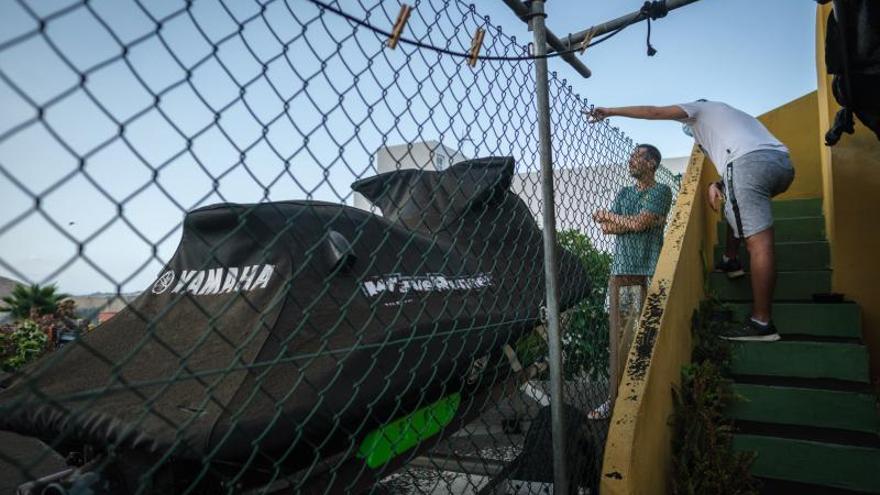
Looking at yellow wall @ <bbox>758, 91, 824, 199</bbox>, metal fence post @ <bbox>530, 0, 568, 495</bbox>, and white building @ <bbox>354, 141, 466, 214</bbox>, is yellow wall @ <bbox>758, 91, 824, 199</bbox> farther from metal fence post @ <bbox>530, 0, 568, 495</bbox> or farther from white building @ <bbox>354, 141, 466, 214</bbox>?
metal fence post @ <bbox>530, 0, 568, 495</bbox>

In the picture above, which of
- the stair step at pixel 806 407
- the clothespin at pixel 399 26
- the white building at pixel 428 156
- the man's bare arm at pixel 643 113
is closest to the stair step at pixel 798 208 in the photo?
the man's bare arm at pixel 643 113

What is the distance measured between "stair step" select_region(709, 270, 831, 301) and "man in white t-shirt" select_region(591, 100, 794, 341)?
44 centimetres

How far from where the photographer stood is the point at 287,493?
1.43m

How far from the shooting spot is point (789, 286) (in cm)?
407

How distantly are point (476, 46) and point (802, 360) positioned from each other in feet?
10.5

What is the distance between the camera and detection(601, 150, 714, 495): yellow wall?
7.15ft

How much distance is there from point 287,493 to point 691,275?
345cm

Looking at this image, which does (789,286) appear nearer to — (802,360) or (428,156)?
(802,360)

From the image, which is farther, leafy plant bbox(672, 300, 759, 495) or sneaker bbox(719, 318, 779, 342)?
sneaker bbox(719, 318, 779, 342)

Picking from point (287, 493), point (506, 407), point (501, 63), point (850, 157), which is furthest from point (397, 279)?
point (850, 157)

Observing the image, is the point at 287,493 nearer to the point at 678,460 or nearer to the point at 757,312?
the point at 678,460

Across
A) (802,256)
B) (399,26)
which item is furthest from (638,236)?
(399,26)

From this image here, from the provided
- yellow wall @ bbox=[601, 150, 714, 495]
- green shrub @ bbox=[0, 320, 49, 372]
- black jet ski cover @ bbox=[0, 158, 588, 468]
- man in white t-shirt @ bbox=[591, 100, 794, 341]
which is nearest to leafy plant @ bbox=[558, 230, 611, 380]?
yellow wall @ bbox=[601, 150, 714, 495]

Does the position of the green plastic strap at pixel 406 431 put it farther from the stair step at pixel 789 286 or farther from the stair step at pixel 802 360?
the stair step at pixel 789 286
